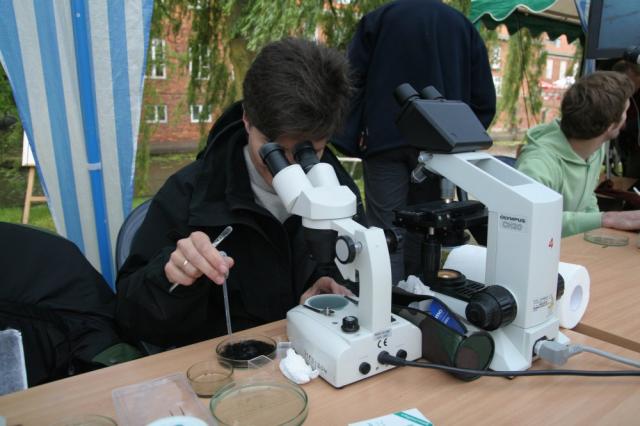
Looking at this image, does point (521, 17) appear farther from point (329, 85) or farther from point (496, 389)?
point (496, 389)

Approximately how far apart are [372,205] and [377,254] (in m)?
1.78

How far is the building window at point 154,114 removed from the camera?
377 cm

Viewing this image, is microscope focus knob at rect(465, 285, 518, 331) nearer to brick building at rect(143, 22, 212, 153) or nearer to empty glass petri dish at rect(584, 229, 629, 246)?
empty glass petri dish at rect(584, 229, 629, 246)

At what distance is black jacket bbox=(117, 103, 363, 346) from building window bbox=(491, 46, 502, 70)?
438cm

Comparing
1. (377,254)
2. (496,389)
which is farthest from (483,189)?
(496,389)

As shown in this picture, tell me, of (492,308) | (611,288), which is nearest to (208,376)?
(492,308)

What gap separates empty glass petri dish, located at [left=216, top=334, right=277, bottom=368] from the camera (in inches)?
34.3

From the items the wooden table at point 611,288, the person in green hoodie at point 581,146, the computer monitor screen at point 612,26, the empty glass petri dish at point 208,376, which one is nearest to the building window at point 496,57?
the computer monitor screen at point 612,26

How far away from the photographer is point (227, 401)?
729mm

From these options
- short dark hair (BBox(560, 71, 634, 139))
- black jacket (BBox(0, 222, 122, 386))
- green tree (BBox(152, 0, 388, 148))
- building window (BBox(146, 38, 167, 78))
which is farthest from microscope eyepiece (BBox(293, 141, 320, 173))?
building window (BBox(146, 38, 167, 78))

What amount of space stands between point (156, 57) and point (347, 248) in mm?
3508

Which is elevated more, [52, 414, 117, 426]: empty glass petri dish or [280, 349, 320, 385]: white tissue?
[52, 414, 117, 426]: empty glass petri dish

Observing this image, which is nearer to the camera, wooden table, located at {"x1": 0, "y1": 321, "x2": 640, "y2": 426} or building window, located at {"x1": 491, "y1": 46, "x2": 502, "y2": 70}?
wooden table, located at {"x1": 0, "y1": 321, "x2": 640, "y2": 426}

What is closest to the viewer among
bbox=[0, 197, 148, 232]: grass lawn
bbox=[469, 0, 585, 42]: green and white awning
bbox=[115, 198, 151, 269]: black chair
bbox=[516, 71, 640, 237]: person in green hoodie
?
bbox=[115, 198, 151, 269]: black chair
